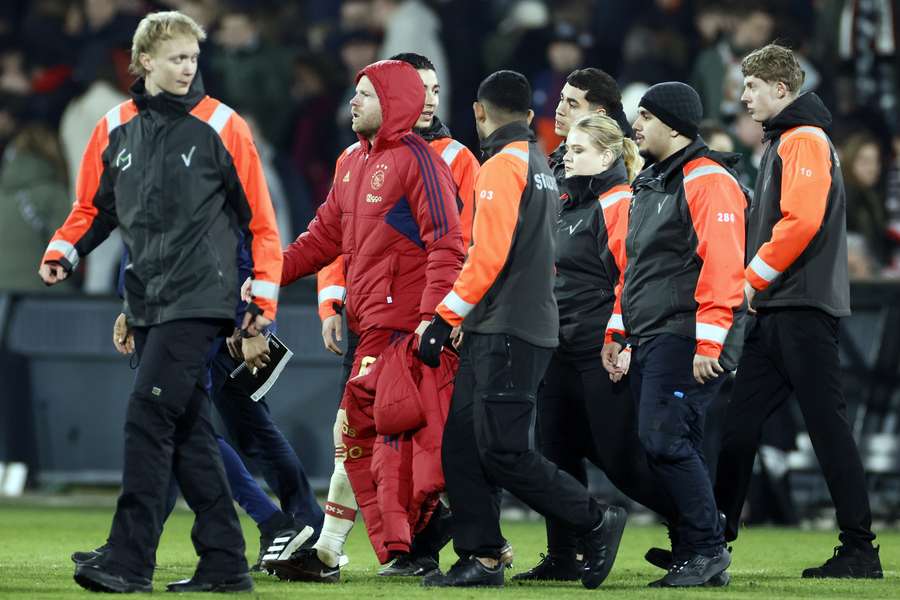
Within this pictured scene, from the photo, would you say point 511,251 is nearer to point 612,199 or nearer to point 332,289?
point 612,199

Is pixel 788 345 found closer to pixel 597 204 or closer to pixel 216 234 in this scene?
pixel 597 204

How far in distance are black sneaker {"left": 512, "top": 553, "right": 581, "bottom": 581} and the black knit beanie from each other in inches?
71.8

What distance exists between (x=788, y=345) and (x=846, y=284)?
412mm

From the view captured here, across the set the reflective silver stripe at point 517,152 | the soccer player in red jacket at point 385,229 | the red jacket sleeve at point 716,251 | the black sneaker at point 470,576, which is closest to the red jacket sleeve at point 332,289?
the soccer player in red jacket at point 385,229

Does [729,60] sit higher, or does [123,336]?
[729,60]

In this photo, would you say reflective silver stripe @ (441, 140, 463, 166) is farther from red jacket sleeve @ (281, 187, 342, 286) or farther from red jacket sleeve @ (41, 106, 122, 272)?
red jacket sleeve @ (41, 106, 122, 272)

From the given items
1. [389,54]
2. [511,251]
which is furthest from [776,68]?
[389,54]

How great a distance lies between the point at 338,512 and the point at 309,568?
0.88 feet

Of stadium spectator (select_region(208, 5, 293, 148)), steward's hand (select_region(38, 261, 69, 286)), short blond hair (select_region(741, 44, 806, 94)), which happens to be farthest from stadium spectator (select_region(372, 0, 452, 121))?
steward's hand (select_region(38, 261, 69, 286))

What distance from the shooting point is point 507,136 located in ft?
22.6

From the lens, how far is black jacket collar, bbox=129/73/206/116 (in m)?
6.32

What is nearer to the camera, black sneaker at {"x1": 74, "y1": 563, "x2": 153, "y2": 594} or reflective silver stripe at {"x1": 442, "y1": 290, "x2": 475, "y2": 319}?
black sneaker at {"x1": 74, "y1": 563, "x2": 153, "y2": 594}

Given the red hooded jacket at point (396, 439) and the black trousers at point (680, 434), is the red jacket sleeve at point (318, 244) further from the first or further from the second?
the black trousers at point (680, 434)

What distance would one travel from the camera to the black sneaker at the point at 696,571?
22.8ft
